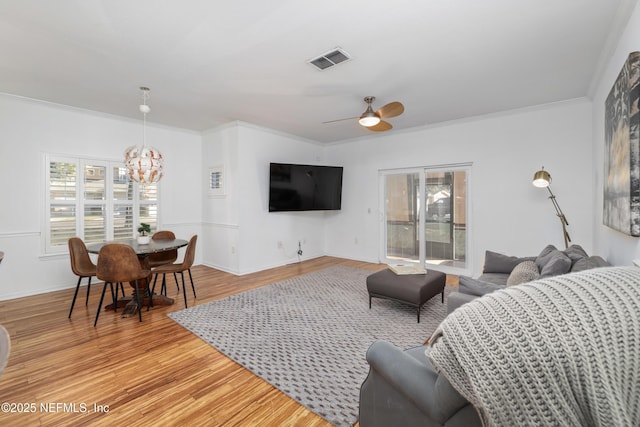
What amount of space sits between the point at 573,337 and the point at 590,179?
4.35 m

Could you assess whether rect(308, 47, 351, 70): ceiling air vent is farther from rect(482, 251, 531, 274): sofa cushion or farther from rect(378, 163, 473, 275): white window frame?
rect(378, 163, 473, 275): white window frame

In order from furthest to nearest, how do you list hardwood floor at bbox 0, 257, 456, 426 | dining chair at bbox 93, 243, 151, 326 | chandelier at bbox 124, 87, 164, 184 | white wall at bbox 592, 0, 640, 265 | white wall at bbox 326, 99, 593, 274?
white wall at bbox 326, 99, 593, 274 → chandelier at bbox 124, 87, 164, 184 → dining chair at bbox 93, 243, 151, 326 → white wall at bbox 592, 0, 640, 265 → hardwood floor at bbox 0, 257, 456, 426

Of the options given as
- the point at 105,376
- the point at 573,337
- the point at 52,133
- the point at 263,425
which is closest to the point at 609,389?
the point at 573,337

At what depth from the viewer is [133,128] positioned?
4.73 meters

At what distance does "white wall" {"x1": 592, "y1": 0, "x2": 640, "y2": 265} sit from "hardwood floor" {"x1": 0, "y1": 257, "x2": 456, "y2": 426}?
2.53 m

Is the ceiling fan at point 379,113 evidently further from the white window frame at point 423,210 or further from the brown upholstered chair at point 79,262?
the brown upholstered chair at point 79,262

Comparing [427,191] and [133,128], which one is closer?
[133,128]

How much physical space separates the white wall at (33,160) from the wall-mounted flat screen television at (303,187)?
258 centimetres

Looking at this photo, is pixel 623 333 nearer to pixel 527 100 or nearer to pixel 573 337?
pixel 573 337

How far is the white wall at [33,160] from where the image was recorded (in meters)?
3.67

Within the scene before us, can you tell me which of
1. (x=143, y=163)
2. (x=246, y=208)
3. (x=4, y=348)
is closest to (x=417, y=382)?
(x=4, y=348)

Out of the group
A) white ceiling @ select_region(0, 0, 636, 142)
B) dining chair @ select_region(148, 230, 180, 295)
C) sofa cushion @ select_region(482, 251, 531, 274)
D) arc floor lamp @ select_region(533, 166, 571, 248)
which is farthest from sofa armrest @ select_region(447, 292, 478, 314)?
dining chair @ select_region(148, 230, 180, 295)

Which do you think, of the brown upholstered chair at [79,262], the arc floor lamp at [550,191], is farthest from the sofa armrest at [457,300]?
the brown upholstered chair at [79,262]

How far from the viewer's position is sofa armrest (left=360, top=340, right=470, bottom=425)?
3.13 ft
